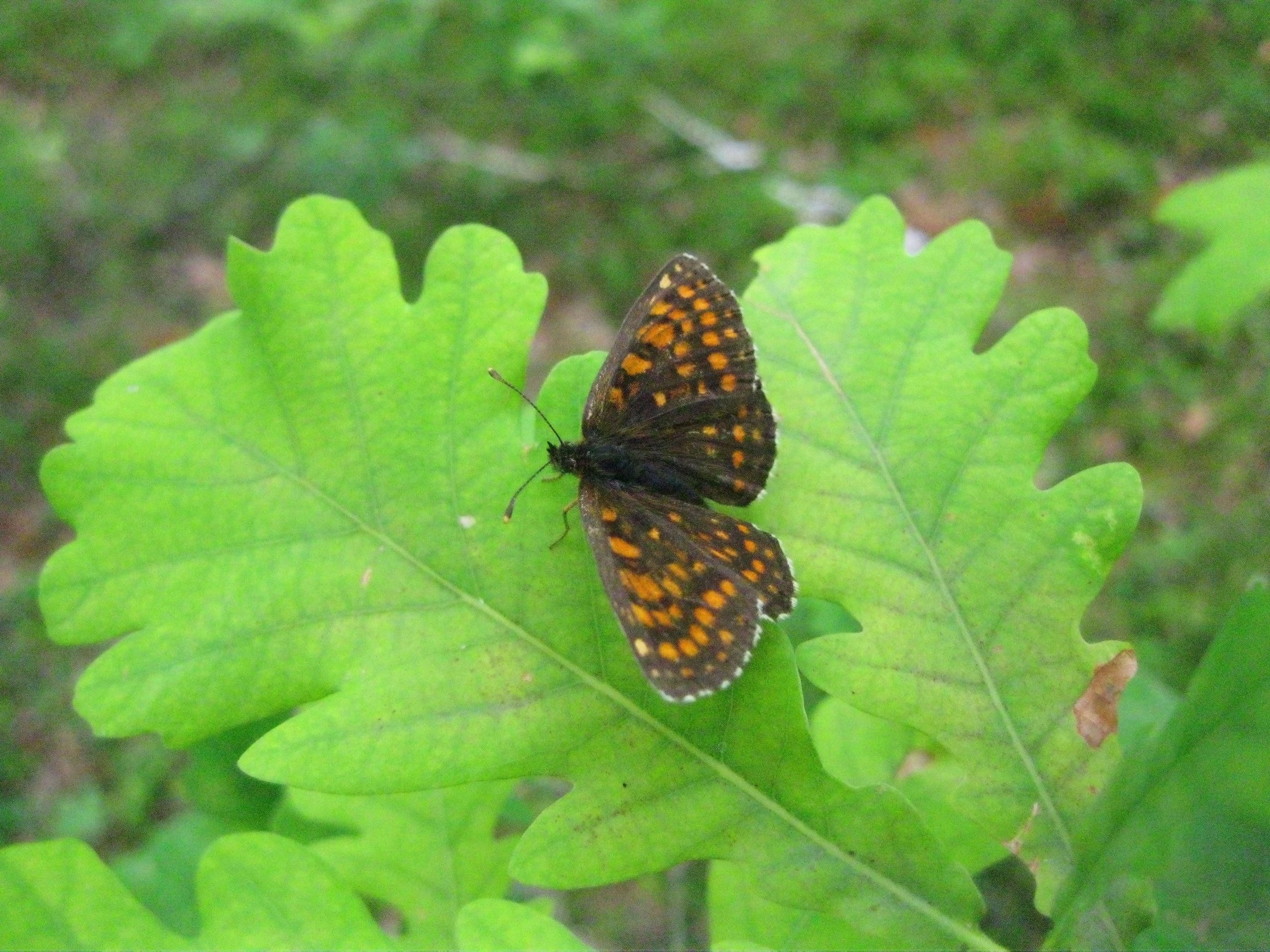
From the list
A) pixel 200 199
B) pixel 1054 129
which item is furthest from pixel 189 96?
pixel 1054 129

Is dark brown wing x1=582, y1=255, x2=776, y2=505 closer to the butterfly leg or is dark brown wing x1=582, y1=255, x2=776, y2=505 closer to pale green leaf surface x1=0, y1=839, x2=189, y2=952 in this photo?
the butterfly leg

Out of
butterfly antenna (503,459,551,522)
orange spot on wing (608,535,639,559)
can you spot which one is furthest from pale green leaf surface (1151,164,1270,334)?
butterfly antenna (503,459,551,522)

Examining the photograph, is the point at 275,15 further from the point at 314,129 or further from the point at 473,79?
the point at 473,79

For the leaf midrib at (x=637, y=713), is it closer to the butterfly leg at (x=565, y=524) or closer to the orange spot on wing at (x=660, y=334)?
the butterfly leg at (x=565, y=524)

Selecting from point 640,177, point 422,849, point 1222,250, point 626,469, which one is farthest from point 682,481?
point 640,177

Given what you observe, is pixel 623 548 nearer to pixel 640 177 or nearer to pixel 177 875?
pixel 177 875

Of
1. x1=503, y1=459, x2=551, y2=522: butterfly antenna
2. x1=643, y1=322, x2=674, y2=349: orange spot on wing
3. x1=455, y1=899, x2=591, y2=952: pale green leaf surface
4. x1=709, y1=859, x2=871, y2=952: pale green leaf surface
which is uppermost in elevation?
x1=643, y1=322, x2=674, y2=349: orange spot on wing
